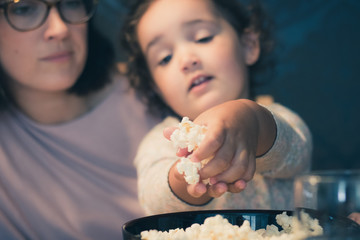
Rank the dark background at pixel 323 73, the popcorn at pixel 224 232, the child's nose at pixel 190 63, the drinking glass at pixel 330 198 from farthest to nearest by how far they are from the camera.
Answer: the dark background at pixel 323 73 < the child's nose at pixel 190 63 < the popcorn at pixel 224 232 < the drinking glass at pixel 330 198

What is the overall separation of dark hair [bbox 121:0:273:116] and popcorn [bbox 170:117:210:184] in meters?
0.57

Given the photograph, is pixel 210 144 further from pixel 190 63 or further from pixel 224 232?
pixel 190 63

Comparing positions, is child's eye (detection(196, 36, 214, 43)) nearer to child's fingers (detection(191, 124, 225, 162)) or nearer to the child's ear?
the child's ear

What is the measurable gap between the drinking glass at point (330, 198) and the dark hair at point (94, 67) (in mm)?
829

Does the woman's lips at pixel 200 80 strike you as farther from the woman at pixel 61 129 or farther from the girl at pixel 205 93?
the woman at pixel 61 129

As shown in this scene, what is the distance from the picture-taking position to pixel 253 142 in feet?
2.03

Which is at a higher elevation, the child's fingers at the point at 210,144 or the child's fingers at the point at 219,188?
the child's fingers at the point at 210,144

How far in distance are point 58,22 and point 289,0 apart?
79cm

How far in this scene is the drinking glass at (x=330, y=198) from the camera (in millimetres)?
462

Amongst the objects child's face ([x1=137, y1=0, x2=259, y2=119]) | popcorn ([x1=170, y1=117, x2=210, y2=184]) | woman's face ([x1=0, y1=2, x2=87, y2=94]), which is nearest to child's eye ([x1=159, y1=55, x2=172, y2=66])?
child's face ([x1=137, y1=0, x2=259, y2=119])

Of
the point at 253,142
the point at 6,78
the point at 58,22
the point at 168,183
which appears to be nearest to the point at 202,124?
the point at 253,142

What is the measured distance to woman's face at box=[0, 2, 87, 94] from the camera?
1.00 meters

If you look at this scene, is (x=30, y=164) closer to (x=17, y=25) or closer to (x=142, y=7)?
(x=17, y=25)

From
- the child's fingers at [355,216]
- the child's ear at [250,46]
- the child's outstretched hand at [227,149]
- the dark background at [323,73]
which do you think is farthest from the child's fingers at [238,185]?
the dark background at [323,73]
